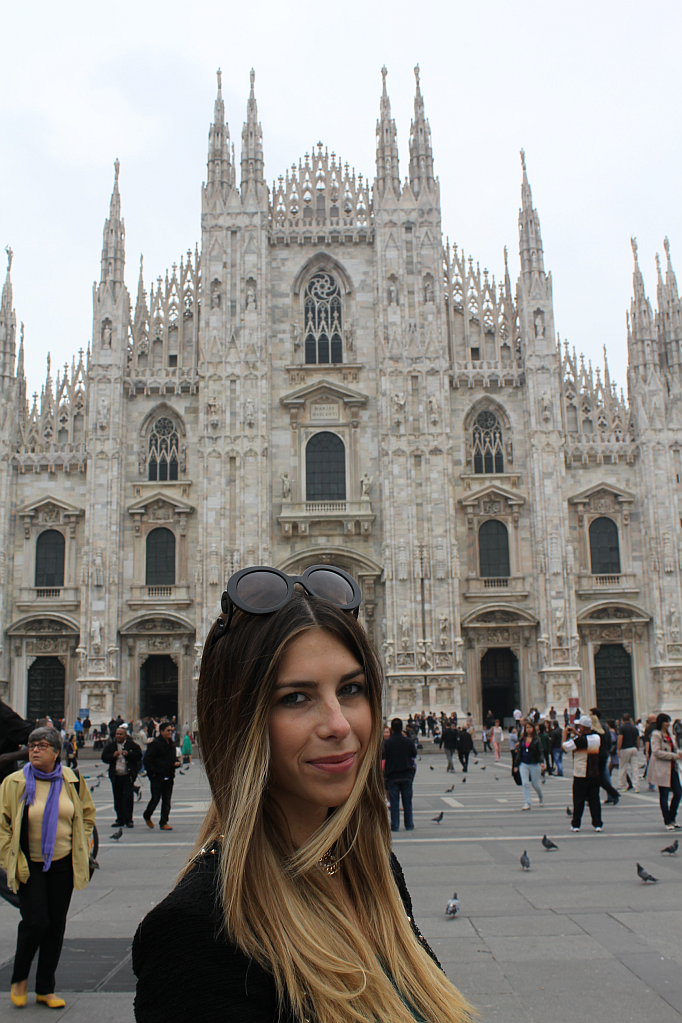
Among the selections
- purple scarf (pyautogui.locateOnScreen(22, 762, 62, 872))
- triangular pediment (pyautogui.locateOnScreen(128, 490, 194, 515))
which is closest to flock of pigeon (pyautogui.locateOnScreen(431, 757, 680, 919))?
purple scarf (pyautogui.locateOnScreen(22, 762, 62, 872))

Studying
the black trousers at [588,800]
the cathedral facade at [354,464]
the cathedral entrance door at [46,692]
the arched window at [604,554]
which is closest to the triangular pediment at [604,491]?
the cathedral facade at [354,464]

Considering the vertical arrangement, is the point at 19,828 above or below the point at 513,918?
above

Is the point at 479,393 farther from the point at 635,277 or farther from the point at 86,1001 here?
the point at 86,1001

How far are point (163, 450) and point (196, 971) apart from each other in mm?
32815

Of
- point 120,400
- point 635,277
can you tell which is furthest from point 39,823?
point 635,277

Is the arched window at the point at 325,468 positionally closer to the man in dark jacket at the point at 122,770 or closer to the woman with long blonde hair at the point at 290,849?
the man in dark jacket at the point at 122,770

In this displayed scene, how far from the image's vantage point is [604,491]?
107 ft

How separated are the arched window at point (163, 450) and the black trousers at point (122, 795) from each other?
21.0 m

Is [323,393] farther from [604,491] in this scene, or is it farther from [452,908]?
[452,908]

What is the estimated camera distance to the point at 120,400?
1298 inches

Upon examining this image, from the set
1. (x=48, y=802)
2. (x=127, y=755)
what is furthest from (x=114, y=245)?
(x=48, y=802)

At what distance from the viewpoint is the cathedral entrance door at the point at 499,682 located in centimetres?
3184

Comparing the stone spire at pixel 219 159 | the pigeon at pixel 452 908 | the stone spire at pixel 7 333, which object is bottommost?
the pigeon at pixel 452 908

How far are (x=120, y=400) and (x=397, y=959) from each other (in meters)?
32.7
